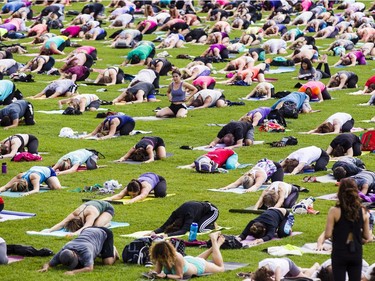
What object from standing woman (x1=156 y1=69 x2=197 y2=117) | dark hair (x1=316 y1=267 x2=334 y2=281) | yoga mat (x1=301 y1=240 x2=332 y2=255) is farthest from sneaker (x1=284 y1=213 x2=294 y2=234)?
standing woman (x1=156 y1=69 x2=197 y2=117)

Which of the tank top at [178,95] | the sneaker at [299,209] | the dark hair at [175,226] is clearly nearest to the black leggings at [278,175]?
the sneaker at [299,209]

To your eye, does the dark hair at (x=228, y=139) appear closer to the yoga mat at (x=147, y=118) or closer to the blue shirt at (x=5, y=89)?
the yoga mat at (x=147, y=118)

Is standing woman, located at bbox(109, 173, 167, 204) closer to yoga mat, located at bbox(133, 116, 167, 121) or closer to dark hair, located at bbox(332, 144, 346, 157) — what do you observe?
dark hair, located at bbox(332, 144, 346, 157)

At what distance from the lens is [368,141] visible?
98.9 ft

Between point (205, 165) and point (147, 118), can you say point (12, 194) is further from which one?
point (147, 118)

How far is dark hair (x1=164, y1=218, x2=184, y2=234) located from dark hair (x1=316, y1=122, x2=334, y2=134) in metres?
11.4

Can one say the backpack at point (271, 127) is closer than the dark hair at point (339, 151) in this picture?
No

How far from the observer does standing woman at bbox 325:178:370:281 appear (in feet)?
49.3

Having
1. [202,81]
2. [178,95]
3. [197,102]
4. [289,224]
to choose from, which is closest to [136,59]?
[202,81]

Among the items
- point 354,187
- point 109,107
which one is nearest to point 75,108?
point 109,107

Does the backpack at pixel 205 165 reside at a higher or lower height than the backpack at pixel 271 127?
higher

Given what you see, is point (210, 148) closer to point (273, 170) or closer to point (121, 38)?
point (273, 170)

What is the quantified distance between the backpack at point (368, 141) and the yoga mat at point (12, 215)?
9608 mm

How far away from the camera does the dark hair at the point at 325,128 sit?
106 ft
